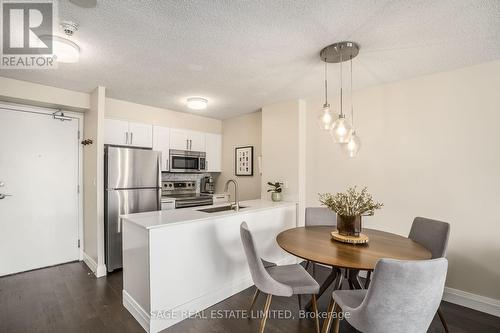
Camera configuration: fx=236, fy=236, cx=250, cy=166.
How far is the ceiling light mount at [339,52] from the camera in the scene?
1.94m

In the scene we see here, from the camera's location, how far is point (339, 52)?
2.01 meters

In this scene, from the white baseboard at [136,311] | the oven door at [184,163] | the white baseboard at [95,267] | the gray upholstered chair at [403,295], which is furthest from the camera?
the oven door at [184,163]

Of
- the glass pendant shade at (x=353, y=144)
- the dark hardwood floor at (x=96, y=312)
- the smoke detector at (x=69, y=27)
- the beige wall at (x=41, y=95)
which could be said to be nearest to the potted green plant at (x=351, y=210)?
the glass pendant shade at (x=353, y=144)

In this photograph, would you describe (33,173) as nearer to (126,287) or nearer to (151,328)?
(126,287)

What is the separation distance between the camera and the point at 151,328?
1930mm

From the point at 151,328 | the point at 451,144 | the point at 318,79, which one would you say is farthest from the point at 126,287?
the point at 451,144

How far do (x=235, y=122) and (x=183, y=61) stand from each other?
2.43 m

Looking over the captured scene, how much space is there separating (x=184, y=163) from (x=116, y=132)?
117 cm

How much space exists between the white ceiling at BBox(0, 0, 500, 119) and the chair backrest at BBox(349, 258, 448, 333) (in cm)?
155

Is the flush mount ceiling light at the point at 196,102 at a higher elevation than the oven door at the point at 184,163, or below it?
higher

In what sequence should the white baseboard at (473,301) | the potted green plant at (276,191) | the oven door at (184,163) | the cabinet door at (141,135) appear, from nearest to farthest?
1. the white baseboard at (473,301)
2. the potted green plant at (276,191)
3. the cabinet door at (141,135)
4. the oven door at (184,163)

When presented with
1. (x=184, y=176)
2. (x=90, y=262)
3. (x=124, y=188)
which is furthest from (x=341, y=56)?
(x=90, y=262)

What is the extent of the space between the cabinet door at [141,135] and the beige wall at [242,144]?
4.96 feet

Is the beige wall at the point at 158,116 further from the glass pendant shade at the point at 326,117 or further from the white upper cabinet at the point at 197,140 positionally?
the glass pendant shade at the point at 326,117
